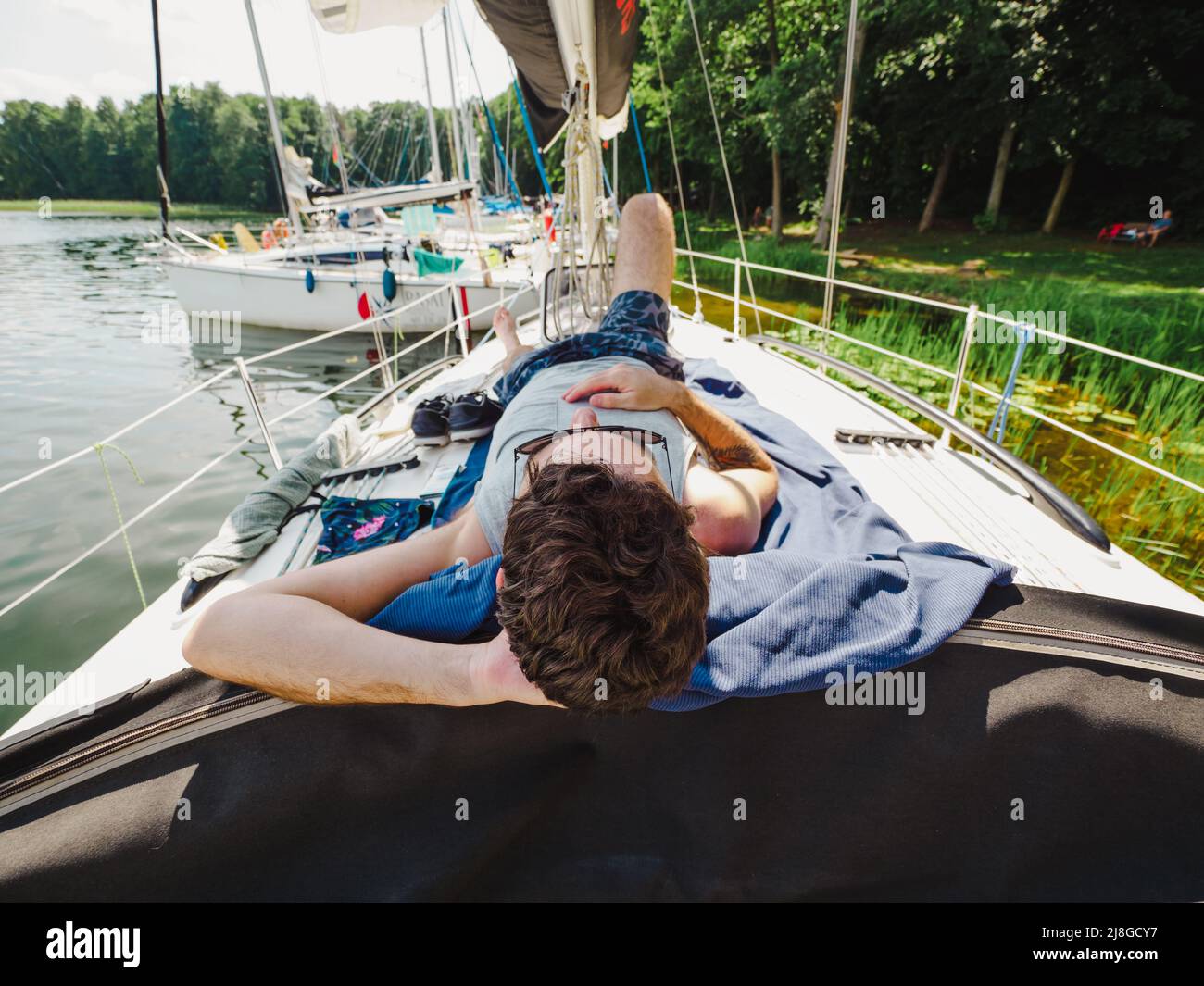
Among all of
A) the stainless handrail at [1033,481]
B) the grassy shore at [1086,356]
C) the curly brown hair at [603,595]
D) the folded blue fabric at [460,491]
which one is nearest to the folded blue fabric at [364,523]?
the folded blue fabric at [460,491]

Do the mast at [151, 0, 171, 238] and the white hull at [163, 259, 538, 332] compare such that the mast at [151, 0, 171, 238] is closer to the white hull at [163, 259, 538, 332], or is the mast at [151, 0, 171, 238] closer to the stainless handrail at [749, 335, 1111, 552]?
the white hull at [163, 259, 538, 332]

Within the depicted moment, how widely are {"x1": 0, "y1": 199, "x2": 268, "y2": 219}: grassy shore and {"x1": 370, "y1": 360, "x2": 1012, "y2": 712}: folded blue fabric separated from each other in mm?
39582

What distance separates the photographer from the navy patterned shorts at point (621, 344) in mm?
2455

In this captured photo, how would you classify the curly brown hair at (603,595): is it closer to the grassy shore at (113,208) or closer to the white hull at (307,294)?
the white hull at (307,294)

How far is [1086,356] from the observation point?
554cm

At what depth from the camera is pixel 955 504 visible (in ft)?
7.14

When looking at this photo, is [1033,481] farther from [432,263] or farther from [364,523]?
[432,263]

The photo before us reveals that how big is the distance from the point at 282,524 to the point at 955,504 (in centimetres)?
239

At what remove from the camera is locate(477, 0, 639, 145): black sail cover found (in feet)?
8.85

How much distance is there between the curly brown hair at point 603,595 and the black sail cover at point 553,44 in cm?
264

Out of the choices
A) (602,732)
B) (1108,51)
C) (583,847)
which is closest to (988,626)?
(602,732)

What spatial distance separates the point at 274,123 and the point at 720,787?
10931mm
